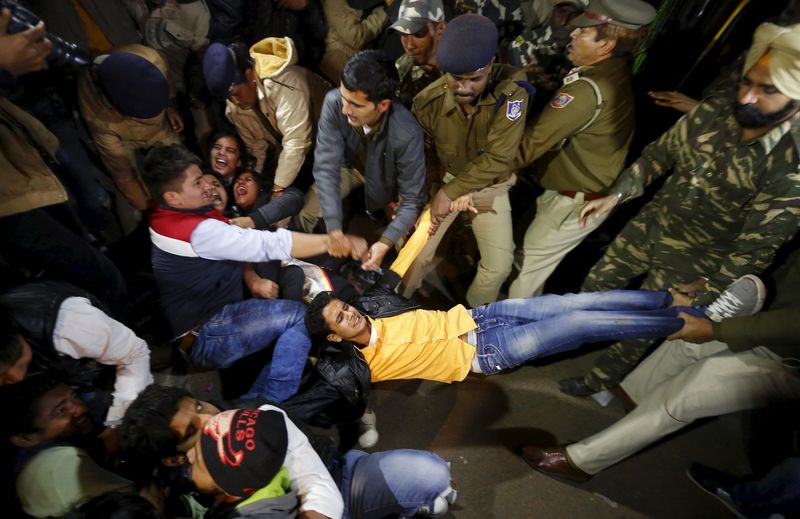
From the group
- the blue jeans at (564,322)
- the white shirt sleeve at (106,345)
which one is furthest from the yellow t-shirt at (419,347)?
the white shirt sleeve at (106,345)

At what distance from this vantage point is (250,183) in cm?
314

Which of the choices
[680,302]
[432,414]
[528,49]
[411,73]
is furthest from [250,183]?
[680,302]

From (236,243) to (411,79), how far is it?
6.35ft

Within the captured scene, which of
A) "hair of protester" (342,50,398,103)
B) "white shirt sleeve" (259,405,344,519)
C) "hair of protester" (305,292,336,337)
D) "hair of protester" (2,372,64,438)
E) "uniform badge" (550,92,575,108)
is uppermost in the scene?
"uniform badge" (550,92,575,108)

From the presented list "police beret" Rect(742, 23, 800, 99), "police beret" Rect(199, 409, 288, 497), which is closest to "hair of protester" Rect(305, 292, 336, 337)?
"police beret" Rect(199, 409, 288, 497)

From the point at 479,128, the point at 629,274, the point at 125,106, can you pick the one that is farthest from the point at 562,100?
the point at 125,106

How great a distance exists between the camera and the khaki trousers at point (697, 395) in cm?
206

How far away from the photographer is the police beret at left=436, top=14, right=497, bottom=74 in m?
2.23

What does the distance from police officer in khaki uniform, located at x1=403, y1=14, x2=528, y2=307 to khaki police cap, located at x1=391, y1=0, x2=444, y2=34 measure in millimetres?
532

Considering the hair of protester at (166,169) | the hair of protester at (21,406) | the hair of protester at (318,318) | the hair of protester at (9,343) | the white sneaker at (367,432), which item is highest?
the hair of protester at (166,169)

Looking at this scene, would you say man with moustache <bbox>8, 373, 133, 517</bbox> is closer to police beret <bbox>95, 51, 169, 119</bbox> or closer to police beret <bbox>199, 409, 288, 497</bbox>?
police beret <bbox>199, 409, 288, 497</bbox>

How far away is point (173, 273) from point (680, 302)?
2735 mm

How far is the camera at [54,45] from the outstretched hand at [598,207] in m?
3.23

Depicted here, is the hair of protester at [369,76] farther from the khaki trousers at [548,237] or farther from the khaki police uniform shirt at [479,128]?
the khaki trousers at [548,237]
